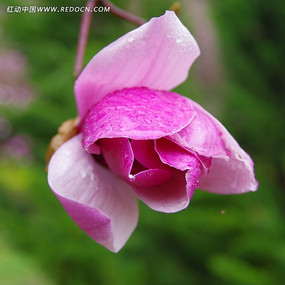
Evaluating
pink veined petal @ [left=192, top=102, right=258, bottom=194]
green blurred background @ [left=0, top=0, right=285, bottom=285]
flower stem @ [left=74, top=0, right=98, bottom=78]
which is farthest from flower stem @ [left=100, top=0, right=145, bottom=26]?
green blurred background @ [left=0, top=0, right=285, bottom=285]

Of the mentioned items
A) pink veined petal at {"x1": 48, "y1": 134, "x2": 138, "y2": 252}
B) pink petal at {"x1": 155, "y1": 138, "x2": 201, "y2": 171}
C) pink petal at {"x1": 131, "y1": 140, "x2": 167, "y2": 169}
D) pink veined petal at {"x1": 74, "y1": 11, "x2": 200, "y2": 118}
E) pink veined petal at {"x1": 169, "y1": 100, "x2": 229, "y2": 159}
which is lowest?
pink veined petal at {"x1": 48, "y1": 134, "x2": 138, "y2": 252}

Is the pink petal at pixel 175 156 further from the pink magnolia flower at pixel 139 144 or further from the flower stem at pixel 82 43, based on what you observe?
the flower stem at pixel 82 43

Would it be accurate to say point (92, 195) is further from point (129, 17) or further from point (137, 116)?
point (129, 17)

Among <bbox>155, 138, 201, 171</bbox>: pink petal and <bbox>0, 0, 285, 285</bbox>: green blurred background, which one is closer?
<bbox>155, 138, 201, 171</bbox>: pink petal

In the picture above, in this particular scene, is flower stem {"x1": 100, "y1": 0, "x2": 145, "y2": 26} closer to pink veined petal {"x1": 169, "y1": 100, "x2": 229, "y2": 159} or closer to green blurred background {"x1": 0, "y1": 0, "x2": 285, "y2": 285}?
pink veined petal {"x1": 169, "y1": 100, "x2": 229, "y2": 159}

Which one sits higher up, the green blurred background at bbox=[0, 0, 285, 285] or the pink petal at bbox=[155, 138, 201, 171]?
the pink petal at bbox=[155, 138, 201, 171]

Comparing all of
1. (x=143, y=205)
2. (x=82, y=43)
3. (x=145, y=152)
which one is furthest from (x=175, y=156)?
(x=143, y=205)

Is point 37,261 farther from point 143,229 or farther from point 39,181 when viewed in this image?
point 143,229
